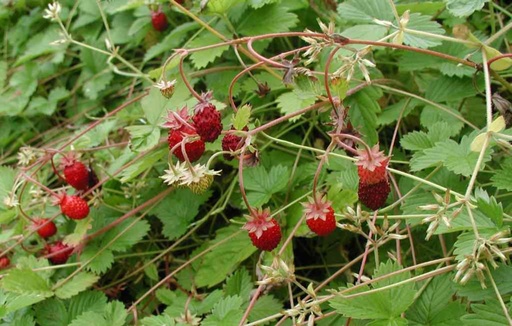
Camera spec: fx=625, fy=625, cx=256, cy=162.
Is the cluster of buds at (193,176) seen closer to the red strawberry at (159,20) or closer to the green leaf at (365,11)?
the green leaf at (365,11)

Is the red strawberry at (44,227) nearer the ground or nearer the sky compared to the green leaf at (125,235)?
nearer the sky

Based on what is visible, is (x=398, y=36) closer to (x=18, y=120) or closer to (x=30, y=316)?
(x=30, y=316)

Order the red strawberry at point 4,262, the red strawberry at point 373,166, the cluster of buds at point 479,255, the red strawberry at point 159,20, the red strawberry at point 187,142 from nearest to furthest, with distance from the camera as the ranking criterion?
the cluster of buds at point 479,255, the red strawberry at point 373,166, the red strawberry at point 187,142, the red strawberry at point 4,262, the red strawberry at point 159,20

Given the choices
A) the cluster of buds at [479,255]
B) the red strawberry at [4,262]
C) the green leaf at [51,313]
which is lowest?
the green leaf at [51,313]

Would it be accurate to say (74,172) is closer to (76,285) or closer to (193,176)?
(76,285)

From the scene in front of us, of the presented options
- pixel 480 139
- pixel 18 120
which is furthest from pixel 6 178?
pixel 480 139

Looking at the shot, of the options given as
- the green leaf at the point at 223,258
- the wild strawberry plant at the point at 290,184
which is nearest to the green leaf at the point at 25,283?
the wild strawberry plant at the point at 290,184

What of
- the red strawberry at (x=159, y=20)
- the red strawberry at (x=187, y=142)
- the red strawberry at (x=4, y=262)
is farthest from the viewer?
the red strawberry at (x=159, y=20)
